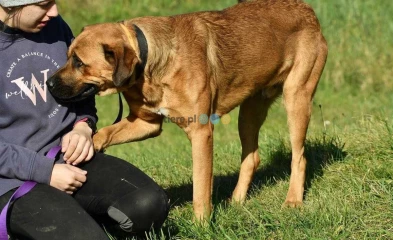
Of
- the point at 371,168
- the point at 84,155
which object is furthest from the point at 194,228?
the point at 371,168

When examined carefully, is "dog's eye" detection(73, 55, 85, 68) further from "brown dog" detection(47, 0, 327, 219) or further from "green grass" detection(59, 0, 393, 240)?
"green grass" detection(59, 0, 393, 240)

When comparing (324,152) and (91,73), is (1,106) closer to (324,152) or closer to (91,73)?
(91,73)

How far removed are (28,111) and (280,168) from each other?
109 inches

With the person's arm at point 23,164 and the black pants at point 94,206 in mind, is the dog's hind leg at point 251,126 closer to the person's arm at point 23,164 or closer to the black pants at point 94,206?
the black pants at point 94,206

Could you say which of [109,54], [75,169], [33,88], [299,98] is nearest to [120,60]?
[109,54]

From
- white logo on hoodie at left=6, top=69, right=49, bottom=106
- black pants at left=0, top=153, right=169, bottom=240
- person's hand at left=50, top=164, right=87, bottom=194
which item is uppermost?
white logo on hoodie at left=6, top=69, right=49, bottom=106

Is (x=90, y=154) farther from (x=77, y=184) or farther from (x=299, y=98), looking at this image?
(x=299, y=98)

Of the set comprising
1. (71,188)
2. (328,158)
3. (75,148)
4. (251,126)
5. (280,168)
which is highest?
(75,148)

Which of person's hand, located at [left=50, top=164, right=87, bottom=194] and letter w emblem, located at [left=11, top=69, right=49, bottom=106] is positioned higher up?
letter w emblem, located at [left=11, top=69, right=49, bottom=106]

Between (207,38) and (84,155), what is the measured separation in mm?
1363

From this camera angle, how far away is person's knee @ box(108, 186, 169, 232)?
4.46 meters

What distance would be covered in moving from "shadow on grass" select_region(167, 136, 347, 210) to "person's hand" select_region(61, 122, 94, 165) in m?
1.31

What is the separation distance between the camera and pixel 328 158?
21.1 ft

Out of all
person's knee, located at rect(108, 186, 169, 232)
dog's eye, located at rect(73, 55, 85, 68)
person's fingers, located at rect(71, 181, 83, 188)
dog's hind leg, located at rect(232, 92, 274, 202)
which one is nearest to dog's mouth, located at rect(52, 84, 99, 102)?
dog's eye, located at rect(73, 55, 85, 68)
